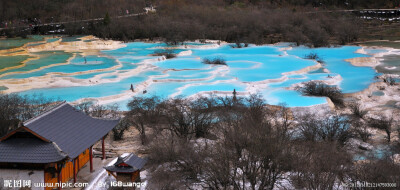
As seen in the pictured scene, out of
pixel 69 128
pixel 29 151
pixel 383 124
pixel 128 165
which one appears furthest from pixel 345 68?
pixel 29 151

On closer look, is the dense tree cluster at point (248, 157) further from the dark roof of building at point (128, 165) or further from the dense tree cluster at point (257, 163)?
the dark roof of building at point (128, 165)

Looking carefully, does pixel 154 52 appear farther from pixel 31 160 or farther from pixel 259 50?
pixel 31 160

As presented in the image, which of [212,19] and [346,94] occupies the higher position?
[212,19]

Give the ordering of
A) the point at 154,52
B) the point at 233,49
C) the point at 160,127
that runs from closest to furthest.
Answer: the point at 160,127
the point at 154,52
the point at 233,49

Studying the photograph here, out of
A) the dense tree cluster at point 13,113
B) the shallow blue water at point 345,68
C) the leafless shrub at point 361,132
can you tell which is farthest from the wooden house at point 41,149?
the shallow blue water at point 345,68

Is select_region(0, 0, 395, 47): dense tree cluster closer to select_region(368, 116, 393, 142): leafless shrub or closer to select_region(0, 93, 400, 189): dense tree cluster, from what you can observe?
select_region(368, 116, 393, 142): leafless shrub

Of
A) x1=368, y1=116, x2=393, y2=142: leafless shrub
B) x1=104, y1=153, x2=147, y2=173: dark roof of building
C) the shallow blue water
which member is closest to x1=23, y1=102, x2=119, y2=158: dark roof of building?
x1=104, y1=153, x2=147, y2=173: dark roof of building

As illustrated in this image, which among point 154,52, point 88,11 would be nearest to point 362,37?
point 154,52
